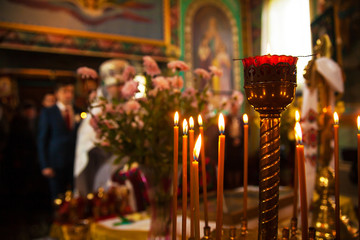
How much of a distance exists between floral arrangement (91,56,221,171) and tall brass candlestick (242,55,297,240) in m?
0.54

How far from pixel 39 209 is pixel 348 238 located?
4.80 metres

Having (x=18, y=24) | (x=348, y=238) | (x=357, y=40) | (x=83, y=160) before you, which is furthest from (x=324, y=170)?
(x=18, y=24)

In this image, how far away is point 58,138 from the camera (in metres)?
3.72

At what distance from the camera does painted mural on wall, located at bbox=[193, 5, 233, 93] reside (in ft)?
22.6

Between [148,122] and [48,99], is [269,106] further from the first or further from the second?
[48,99]

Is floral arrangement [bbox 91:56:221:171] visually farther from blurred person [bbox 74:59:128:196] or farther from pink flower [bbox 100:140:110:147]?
blurred person [bbox 74:59:128:196]

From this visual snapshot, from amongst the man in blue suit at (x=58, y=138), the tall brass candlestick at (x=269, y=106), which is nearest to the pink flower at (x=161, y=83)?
the tall brass candlestick at (x=269, y=106)

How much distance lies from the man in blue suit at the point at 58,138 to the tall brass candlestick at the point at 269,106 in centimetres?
333

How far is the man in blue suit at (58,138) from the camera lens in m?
3.67

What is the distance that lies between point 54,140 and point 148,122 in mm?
2938

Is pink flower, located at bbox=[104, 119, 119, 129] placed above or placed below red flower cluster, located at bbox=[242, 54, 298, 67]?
below

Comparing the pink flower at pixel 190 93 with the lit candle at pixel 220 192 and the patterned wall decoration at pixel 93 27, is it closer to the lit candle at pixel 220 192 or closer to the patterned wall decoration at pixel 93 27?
the lit candle at pixel 220 192

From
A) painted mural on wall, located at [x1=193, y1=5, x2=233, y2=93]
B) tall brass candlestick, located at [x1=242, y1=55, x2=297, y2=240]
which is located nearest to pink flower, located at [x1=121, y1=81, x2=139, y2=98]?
tall brass candlestick, located at [x1=242, y1=55, x2=297, y2=240]

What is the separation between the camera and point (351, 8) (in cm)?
493
